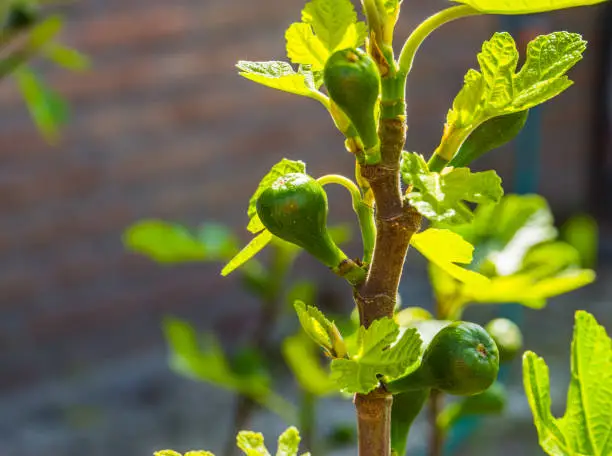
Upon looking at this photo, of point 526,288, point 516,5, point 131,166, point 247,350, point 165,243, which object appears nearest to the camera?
point 516,5

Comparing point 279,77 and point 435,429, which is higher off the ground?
point 279,77

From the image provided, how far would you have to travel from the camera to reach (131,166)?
2648 millimetres

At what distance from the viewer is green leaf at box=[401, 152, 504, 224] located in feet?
Result: 0.79

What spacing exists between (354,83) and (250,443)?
13 centimetres

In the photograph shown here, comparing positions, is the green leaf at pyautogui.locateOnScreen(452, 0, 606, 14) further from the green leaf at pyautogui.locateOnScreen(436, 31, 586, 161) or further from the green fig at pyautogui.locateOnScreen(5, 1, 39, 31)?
the green fig at pyautogui.locateOnScreen(5, 1, 39, 31)

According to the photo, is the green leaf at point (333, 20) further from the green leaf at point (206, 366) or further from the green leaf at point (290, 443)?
the green leaf at point (206, 366)

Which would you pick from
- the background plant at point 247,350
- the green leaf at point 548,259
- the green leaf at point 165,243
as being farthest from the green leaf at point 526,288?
the green leaf at point 165,243

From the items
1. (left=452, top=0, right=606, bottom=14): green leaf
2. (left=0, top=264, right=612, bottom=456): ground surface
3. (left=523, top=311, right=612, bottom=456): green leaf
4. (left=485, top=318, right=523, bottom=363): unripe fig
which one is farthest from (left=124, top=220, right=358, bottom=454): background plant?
(left=0, top=264, right=612, bottom=456): ground surface

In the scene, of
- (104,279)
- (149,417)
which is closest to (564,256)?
(149,417)

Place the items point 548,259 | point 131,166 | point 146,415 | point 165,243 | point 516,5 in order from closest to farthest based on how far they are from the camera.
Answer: point 516,5 < point 548,259 < point 165,243 < point 146,415 < point 131,166

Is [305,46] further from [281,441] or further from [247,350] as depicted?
[247,350]

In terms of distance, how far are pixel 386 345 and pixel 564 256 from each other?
1.13 ft

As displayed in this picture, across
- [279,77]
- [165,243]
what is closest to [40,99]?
[165,243]

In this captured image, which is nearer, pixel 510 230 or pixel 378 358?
pixel 378 358
